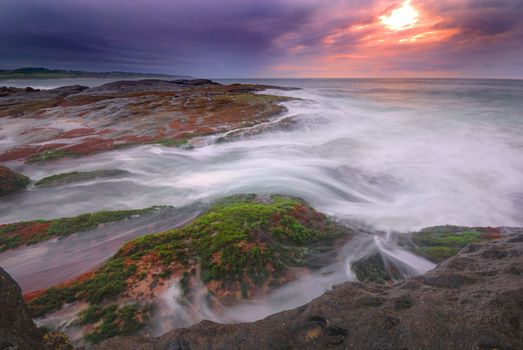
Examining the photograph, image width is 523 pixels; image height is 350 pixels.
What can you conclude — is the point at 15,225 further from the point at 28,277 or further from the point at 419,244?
the point at 419,244

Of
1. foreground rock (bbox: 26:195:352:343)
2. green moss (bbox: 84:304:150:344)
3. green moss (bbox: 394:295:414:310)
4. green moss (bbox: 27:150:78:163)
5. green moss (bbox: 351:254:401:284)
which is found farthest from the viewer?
green moss (bbox: 27:150:78:163)

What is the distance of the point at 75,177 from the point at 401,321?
14.0m

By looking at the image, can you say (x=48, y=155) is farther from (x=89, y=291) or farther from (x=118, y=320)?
(x=118, y=320)

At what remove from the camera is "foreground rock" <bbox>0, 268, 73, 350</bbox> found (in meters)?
2.86

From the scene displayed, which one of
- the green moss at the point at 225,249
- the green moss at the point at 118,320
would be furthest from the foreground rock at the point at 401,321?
the green moss at the point at 225,249

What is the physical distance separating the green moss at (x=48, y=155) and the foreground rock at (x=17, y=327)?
50.9 ft

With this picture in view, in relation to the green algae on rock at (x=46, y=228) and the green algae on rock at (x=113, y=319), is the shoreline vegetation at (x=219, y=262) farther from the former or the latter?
the green algae on rock at (x=46, y=228)

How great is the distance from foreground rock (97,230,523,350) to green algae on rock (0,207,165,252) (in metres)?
5.26

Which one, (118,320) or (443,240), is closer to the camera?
(118,320)

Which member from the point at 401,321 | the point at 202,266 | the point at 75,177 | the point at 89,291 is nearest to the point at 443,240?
the point at 401,321

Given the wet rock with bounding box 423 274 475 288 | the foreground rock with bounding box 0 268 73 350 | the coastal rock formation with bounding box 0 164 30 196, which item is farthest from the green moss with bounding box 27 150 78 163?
the wet rock with bounding box 423 274 475 288

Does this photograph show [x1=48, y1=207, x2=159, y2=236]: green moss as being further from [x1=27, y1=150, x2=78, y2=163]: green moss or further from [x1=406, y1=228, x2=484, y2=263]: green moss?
[x1=27, y1=150, x2=78, y2=163]: green moss

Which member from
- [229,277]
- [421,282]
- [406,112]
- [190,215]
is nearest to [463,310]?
[421,282]

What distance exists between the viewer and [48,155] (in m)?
15.8
